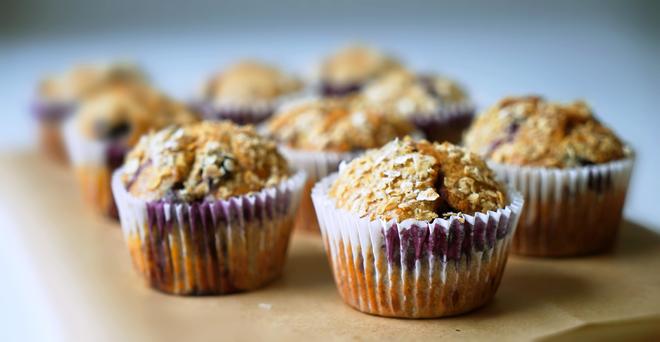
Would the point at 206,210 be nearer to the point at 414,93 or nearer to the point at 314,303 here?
the point at 314,303

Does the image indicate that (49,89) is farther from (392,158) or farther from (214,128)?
(392,158)

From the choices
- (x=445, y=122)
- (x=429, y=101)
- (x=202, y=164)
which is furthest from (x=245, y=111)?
(x=202, y=164)

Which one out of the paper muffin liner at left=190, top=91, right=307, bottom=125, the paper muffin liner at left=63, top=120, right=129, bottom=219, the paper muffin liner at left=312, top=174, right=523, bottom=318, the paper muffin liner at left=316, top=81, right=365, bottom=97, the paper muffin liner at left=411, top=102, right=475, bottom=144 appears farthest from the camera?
the paper muffin liner at left=316, top=81, right=365, bottom=97

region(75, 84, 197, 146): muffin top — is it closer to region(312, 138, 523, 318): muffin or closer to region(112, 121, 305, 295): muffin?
region(112, 121, 305, 295): muffin

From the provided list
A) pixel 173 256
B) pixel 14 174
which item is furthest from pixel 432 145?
pixel 14 174

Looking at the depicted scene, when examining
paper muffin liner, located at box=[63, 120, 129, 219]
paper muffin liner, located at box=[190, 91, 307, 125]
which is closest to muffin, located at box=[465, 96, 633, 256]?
paper muffin liner, located at box=[63, 120, 129, 219]

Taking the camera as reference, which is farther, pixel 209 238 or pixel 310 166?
pixel 310 166
